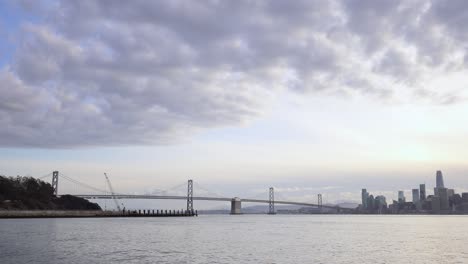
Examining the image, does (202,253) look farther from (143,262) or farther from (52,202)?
(52,202)

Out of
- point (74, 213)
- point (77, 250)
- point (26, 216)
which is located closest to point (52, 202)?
point (74, 213)

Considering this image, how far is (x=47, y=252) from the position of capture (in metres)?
47.6

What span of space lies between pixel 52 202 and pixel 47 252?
159092 mm

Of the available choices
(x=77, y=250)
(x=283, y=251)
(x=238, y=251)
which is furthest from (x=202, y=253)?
(x=77, y=250)

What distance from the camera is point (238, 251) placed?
5062 cm

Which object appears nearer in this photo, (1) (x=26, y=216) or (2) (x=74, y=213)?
(1) (x=26, y=216)

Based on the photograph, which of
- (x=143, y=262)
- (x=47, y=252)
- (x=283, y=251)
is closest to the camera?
(x=143, y=262)

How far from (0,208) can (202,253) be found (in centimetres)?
13257

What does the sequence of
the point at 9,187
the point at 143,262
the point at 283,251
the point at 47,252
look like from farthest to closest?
the point at 9,187, the point at 283,251, the point at 47,252, the point at 143,262

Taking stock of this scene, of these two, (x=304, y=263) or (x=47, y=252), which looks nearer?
(x=304, y=263)

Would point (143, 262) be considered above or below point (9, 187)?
below

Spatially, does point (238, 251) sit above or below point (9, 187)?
below

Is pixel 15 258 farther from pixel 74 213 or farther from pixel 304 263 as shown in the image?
pixel 74 213

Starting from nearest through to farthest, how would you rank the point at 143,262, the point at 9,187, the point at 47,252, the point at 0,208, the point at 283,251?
the point at 143,262, the point at 47,252, the point at 283,251, the point at 0,208, the point at 9,187
